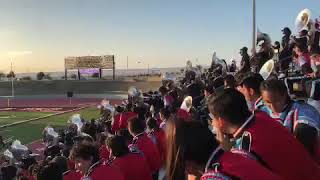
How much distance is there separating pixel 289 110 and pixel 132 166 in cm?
203

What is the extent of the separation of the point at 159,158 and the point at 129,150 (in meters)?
1.10

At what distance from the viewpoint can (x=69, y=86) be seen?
5934cm

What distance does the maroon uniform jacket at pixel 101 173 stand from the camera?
15.0 ft

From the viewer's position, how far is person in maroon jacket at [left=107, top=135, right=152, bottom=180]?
548 centimetres

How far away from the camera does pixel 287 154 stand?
3.29m

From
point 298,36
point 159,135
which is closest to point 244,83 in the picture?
point 159,135

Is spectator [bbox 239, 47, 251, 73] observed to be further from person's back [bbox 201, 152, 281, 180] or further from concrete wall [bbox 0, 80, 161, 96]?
concrete wall [bbox 0, 80, 161, 96]

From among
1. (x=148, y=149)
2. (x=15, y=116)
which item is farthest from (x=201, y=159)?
(x=15, y=116)

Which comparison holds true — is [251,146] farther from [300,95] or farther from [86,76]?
[86,76]

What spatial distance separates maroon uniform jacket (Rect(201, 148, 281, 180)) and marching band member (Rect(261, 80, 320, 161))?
1730 millimetres

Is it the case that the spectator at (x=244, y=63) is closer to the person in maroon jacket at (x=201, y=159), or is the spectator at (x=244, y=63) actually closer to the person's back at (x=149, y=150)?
the person's back at (x=149, y=150)

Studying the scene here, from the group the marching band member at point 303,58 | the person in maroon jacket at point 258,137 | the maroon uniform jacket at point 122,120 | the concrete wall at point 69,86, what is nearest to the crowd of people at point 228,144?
the person in maroon jacket at point 258,137

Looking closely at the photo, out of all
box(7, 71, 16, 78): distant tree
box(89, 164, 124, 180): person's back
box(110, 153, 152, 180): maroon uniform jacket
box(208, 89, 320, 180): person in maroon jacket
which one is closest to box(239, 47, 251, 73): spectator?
box(110, 153, 152, 180): maroon uniform jacket

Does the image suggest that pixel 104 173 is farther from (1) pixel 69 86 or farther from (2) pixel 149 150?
(1) pixel 69 86
